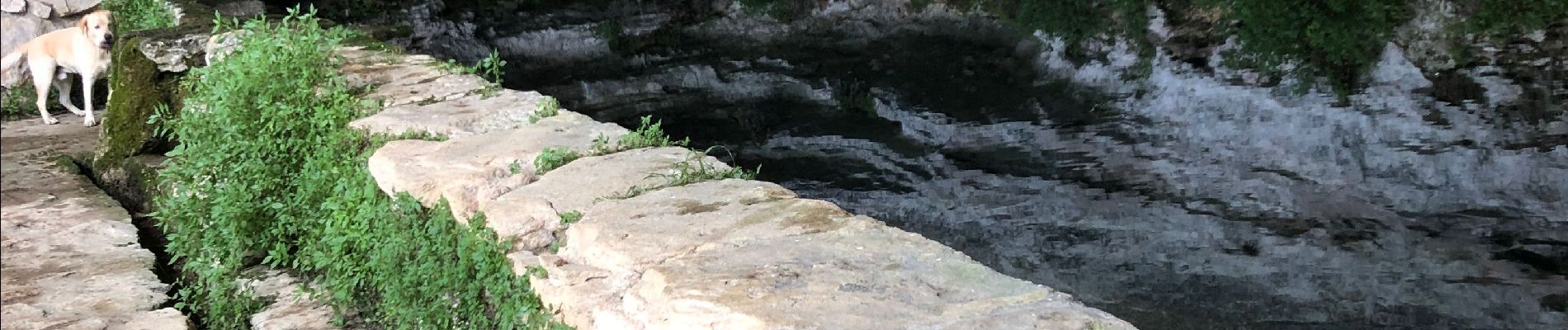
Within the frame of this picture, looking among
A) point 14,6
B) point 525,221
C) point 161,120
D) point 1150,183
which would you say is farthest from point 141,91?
point 1150,183

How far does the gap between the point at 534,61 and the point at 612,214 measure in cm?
834

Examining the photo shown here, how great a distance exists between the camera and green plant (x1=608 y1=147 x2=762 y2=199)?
9.06ft

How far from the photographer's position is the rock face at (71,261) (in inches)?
135

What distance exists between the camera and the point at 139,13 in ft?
20.3

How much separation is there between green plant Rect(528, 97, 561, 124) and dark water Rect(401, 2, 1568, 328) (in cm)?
280

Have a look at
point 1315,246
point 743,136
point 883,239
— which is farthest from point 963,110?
point 883,239

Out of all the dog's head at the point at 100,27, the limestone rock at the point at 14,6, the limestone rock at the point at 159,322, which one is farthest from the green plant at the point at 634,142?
the limestone rock at the point at 14,6

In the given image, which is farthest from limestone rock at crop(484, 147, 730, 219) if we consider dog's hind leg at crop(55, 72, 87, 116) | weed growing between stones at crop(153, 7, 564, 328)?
dog's hind leg at crop(55, 72, 87, 116)

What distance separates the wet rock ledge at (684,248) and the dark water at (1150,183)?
2998mm

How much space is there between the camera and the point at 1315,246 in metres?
5.68

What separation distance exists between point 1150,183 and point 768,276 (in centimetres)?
506

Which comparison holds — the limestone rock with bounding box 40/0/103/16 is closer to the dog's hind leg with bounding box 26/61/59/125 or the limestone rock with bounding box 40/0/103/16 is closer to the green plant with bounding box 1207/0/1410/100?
the dog's hind leg with bounding box 26/61/59/125

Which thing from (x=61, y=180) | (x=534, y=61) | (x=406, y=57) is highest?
(x=406, y=57)

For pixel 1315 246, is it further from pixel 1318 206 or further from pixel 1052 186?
pixel 1052 186
